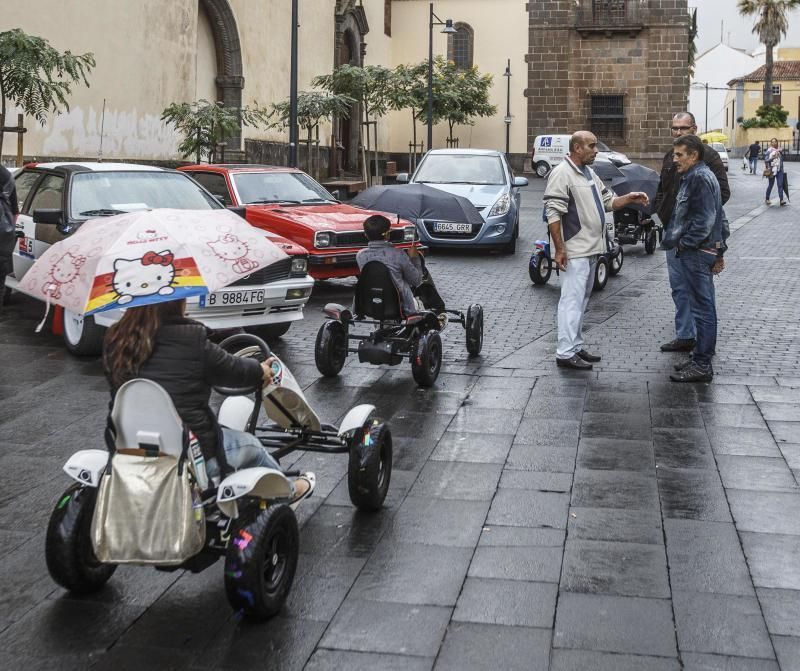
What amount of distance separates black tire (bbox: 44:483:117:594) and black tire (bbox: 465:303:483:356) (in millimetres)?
5730

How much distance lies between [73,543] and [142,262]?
1.08 m

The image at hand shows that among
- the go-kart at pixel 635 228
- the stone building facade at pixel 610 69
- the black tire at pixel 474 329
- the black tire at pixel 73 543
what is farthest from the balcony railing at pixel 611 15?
the black tire at pixel 73 543

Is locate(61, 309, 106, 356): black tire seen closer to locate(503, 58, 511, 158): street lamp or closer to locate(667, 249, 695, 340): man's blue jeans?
locate(667, 249, 695, 340): man's blue jeans

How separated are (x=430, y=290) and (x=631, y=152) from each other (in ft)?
136

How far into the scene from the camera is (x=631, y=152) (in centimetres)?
4884

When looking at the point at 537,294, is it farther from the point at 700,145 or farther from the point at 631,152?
the point at 631,152

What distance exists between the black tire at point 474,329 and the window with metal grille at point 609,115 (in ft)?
134

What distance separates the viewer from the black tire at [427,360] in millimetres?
8492

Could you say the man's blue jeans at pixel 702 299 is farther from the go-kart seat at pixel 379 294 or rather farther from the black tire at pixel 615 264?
the black tire at pixel 615 264

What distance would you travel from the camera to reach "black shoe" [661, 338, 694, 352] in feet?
33.6

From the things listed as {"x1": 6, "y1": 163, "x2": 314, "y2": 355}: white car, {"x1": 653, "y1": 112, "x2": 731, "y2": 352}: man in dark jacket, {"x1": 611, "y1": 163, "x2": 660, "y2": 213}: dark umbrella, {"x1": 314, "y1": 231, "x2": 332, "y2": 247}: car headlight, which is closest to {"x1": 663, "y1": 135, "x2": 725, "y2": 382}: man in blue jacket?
{"x1": 653, "y1": 112, "x2": 731, "y2": 352}: man in dark jacket

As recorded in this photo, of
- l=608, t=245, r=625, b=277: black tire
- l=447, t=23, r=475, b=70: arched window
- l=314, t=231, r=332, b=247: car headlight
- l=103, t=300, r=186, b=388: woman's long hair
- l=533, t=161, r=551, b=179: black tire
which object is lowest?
l=103, t=300, r=186, b=388: woman's long hair

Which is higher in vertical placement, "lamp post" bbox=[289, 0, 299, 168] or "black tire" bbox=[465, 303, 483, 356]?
"lamp post" bbox=[289, 0, 299, 168]

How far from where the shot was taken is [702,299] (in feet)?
29.3
